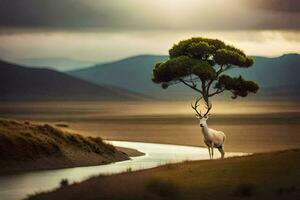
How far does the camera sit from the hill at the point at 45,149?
109 feet

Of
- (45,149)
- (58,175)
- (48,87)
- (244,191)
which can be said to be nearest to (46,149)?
(45,149)

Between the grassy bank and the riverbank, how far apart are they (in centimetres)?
1063

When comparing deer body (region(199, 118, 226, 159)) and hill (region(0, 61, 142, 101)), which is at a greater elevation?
hill (region(0, 61, 142, 101))

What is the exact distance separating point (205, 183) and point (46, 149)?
15.7 metres

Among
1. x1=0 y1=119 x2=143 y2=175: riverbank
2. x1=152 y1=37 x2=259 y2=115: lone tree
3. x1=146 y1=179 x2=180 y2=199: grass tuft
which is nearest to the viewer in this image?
x1=146 y1=179 x2=180 y2=199: grass tuft

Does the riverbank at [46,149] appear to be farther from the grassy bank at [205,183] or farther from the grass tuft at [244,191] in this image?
the grass tuft at [244,191]

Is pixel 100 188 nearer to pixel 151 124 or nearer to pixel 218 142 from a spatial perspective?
pixel 218 142

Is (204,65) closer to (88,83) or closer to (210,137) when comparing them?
(210,137)

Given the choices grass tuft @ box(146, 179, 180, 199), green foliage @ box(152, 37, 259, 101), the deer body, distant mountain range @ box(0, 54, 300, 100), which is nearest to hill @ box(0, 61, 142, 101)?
distant mountain range @ box(0, 54, 300, 100)

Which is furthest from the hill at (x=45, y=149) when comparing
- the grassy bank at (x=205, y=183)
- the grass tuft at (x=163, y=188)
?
the grass tuft at (x=163, y=188)

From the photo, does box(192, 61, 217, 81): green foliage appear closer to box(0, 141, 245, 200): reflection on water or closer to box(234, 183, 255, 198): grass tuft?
box(0, 141, 245, 200): reflection on water

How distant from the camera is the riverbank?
33.2 meters

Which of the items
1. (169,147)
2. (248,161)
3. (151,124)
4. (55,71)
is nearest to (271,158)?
(248,161)

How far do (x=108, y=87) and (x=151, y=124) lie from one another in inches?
3289
